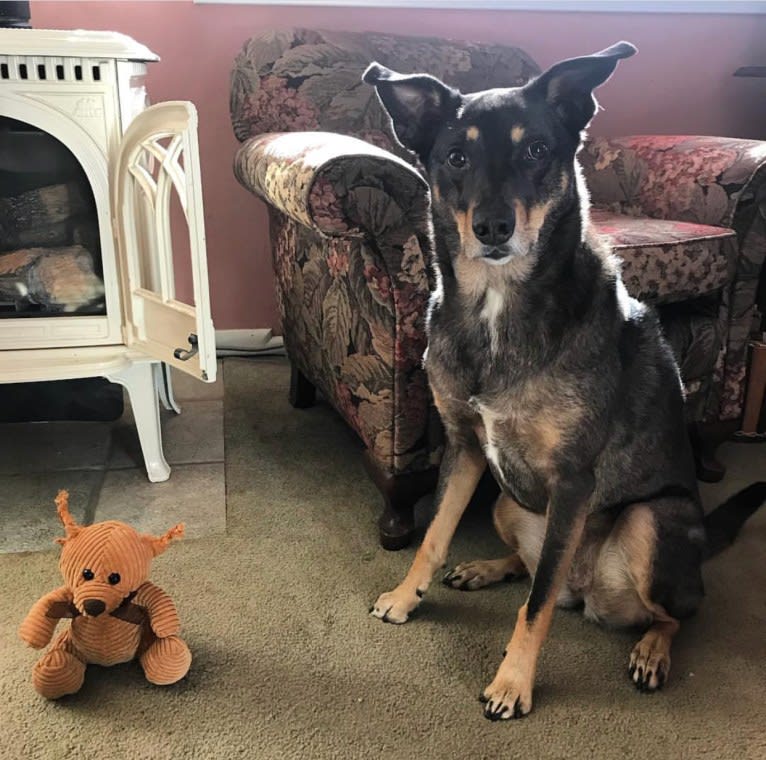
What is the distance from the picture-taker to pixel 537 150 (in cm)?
121

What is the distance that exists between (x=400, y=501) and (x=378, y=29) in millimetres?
1723

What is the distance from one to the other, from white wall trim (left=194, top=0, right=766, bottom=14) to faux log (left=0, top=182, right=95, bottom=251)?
3.32 ft

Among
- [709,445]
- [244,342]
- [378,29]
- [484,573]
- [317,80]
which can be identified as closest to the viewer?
[484,573]

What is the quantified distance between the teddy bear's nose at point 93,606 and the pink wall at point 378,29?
177 cm

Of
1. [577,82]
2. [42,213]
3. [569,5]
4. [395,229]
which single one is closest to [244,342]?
[42,213]

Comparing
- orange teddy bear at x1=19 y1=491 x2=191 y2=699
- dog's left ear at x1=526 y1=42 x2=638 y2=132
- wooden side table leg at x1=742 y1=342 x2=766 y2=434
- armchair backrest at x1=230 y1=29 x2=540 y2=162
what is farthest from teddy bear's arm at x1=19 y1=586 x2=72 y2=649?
wooden side table leg at x1=742 y1=342 x2=766 y2=434

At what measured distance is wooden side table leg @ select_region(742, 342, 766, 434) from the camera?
2.23 m

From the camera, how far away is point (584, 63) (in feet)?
3.92

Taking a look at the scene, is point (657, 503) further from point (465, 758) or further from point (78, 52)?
point (78, 52)

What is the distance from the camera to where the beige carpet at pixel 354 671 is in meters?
1.20

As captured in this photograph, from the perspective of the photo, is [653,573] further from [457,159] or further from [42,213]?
[42,213]

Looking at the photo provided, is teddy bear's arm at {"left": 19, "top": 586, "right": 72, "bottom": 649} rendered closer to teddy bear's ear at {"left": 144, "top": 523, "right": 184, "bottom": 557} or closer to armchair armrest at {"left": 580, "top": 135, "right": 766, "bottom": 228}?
teddy bear's ear at {"left": 144, "top": 523, "right": 184, "bottom": 557}

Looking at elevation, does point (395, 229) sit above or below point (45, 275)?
above

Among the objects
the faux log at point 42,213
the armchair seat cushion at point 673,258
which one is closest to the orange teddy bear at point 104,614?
the faux log at point 42,213
